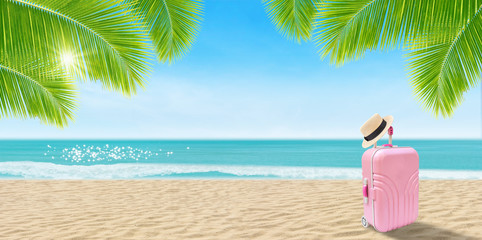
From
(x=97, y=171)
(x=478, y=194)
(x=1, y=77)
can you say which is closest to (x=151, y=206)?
(x=1, y=77)

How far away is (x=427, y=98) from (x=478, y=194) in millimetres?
3220

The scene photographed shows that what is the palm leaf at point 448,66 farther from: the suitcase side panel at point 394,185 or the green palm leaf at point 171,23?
the green palm leaf at point 171,23

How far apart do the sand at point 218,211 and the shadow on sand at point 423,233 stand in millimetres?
10

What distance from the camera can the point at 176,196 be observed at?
6.11 meters

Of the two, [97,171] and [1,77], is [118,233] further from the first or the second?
[97,171]

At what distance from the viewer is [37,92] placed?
3293 millimetres

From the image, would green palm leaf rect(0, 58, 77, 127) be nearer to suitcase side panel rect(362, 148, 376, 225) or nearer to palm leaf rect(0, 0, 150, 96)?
palm leaf rect(0, 0, 150, 96)

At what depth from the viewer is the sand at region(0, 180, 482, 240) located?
370 cm

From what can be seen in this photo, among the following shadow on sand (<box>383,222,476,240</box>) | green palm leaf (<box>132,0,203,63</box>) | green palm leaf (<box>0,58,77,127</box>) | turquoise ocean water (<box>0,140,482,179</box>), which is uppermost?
green palm leaf (<box>132,0,203,63</box>)

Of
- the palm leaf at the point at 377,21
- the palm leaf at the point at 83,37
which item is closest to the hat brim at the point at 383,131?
the palm leaf at the point at 377,21

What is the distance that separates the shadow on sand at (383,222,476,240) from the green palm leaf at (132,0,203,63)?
11.6ft

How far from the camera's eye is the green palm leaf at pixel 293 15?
4676 mm

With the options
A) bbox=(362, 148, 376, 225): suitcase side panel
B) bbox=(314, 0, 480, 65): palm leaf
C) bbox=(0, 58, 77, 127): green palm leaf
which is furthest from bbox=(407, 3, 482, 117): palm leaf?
bbox=(0, 58, 77, 127): green palm leaf

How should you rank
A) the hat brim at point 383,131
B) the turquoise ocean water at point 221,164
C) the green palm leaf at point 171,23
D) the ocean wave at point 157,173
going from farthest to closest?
the turquoise ocean water at point 221,164 → the ocean wave at point 157,173 → the green palm leaf at point 171,23 → the hat brim at point 383,131
